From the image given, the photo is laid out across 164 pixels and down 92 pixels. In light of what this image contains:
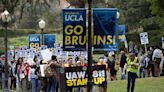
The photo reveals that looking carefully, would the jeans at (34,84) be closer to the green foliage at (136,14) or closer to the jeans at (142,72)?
the jeans at (142,72)

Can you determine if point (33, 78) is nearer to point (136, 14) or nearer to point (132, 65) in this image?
point (132, 65)

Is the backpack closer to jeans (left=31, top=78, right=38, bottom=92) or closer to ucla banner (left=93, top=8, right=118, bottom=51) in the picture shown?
jeans (left=31, top=78, right=38, bottom=92)

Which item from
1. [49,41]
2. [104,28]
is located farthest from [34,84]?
[49,41]

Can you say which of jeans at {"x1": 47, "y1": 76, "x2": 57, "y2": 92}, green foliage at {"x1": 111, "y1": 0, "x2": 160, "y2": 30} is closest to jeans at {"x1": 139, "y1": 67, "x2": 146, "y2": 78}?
jeans at {"x1": 47, "y1": 76, "x2": 57, "y2": 92}

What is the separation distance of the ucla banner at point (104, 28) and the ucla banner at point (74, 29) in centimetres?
35

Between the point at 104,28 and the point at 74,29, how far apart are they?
82 centimetres

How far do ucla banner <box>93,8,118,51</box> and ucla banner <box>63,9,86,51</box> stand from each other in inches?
13.9

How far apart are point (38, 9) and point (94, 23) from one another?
2340 inches

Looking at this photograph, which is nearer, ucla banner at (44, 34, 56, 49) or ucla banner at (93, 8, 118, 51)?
ucla banner at (93, 8, 118, 51)

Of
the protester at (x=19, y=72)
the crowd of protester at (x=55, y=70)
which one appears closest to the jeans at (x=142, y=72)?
the crowd of protester at (x=55, y=70)

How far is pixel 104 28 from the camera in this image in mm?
14625

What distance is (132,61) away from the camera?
20125 mm

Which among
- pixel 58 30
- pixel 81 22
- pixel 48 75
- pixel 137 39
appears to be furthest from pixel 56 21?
pixel 81 22

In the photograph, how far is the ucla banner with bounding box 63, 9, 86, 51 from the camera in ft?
48.1
